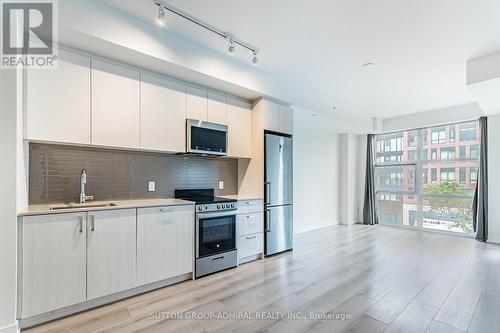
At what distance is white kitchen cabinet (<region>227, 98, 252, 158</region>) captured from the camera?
373 cm

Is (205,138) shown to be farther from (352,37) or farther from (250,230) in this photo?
(352,37)

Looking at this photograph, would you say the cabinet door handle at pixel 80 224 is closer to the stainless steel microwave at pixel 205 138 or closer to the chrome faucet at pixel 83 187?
the chrome faucet at pixel 83 187

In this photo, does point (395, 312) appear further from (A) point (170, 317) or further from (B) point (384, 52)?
(B) point (384, 52)

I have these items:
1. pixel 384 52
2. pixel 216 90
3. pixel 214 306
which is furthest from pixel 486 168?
pixel 214 306

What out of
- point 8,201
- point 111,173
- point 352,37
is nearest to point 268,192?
point 111,173

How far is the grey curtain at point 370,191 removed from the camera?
6.64 m

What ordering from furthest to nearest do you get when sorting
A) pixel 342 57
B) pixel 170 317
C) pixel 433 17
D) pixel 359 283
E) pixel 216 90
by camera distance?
pixel 216 90, pixel 342 57, pixel 359 283, pixel 433 17, pixel 170 317

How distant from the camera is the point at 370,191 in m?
6.71

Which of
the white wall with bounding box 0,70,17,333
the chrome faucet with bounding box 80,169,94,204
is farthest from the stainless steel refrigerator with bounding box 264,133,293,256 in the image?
the white wall with bounding box 0,70,17,333

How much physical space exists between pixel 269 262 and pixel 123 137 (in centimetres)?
266

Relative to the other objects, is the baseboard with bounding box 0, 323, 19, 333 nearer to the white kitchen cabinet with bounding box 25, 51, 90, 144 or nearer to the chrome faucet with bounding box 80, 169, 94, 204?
the chrome faucet with bounding box 80, 169, 94, 204

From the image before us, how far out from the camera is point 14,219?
1930 millimetres

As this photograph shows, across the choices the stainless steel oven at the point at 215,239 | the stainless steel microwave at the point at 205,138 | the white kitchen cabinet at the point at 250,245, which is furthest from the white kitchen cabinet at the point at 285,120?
the white kitchen cabinet at the point at 250,245

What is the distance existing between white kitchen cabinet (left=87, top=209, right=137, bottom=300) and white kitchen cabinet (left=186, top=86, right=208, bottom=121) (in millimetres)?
1472
